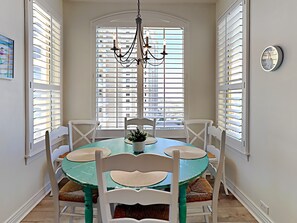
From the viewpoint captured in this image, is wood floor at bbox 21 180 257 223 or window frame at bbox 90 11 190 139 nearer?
wood floor at bbox 21 180 257 223

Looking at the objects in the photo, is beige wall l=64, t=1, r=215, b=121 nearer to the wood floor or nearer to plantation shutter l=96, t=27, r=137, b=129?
plantation shutter l=96, t=27, r=137, b=129

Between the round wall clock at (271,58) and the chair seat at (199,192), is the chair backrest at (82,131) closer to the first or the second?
the chair seat at (199,192)

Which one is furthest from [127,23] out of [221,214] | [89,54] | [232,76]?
[221,214]

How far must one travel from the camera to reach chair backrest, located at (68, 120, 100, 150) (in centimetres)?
381

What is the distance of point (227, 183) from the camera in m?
3.48

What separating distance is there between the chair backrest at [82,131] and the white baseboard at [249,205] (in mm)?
2215

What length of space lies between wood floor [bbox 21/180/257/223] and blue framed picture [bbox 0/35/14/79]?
1.55m

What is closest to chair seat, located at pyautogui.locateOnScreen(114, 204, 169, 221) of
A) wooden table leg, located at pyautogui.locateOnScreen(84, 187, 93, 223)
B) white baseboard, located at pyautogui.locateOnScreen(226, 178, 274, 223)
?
wooden table leg, located at pyautogui.locateOnScreen(84, 187, 93, 223)

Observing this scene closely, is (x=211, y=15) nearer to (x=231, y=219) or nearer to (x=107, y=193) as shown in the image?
(x=231, y=219)

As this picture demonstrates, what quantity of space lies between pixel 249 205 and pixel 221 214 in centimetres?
36

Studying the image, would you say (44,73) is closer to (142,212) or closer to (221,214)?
(142,212)

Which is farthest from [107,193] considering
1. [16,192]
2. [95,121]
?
[95,121]

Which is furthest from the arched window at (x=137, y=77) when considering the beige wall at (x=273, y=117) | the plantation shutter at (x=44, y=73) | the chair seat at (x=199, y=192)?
the chair seat at (x=199, y=192)

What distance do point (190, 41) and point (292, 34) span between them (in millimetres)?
2093
